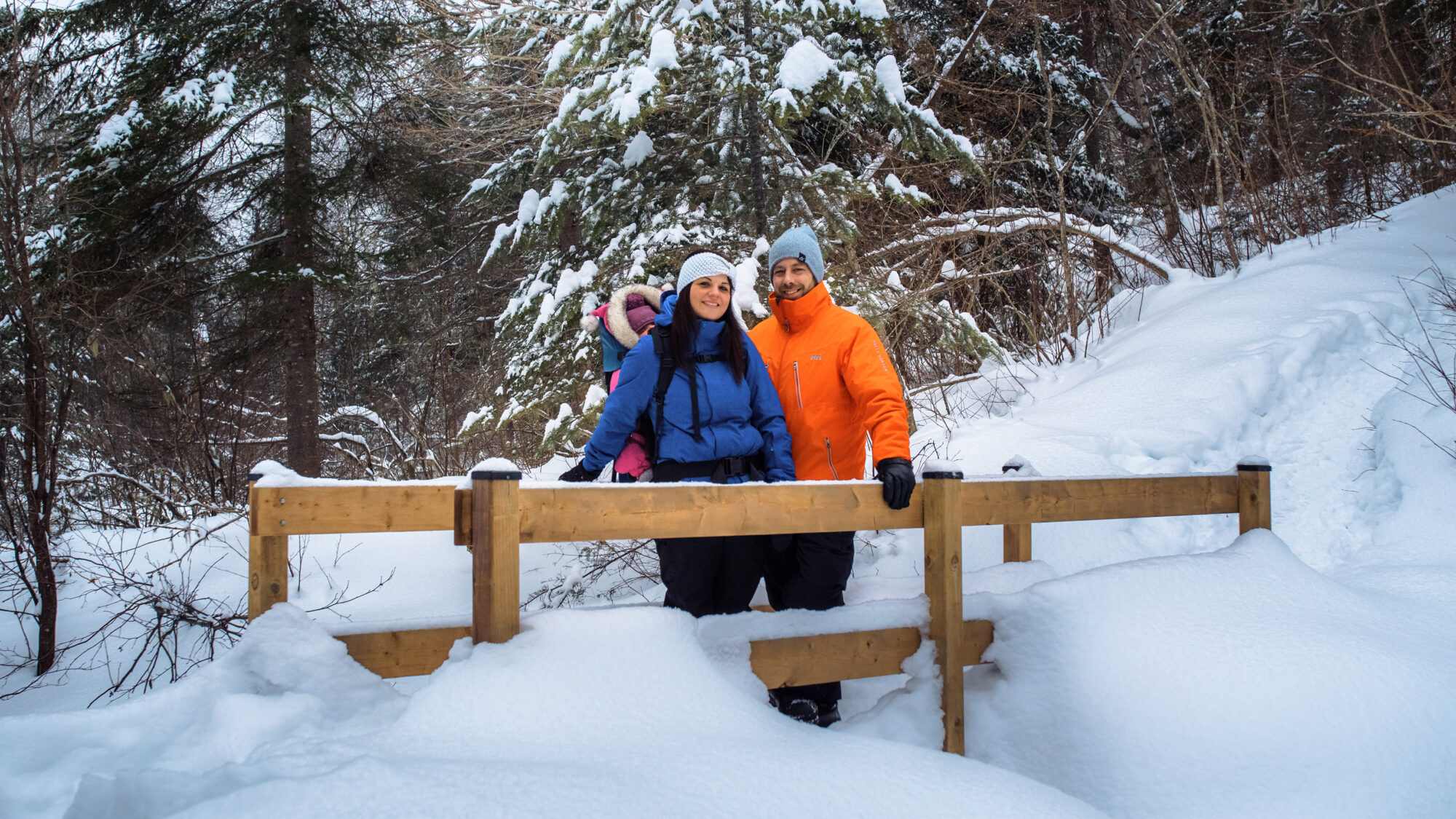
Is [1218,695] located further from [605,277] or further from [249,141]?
[249,141]

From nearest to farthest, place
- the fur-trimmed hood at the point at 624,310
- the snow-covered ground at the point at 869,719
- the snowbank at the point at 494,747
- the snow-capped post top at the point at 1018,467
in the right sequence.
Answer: the snowbank at the point at 494,747 → the snow-covered ground at the point at 869,719 → the snow-capped post top at the point at 1018,467 → the fur-trimmed hood at the point at 624,310

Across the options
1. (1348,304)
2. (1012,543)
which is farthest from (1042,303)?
(1012,543)

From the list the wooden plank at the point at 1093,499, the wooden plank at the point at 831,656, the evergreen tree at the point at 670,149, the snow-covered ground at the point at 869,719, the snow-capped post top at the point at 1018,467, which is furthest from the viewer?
the evergreen tree at the point at 670,149

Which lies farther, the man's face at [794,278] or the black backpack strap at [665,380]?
the man's face at [794,278]

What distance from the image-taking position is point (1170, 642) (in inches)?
110

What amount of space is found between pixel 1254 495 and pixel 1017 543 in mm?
1022

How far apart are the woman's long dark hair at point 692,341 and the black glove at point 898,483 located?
71 cm

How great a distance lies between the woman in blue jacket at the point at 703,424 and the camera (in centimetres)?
310

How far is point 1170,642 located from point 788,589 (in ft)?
4.51

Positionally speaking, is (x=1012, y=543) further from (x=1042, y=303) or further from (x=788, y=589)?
(x=1042, y=303)

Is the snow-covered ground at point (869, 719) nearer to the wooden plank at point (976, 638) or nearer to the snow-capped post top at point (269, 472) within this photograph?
the wooden plank at point (976, 638)

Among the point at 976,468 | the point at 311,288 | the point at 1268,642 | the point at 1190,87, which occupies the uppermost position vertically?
the point at 1190,87

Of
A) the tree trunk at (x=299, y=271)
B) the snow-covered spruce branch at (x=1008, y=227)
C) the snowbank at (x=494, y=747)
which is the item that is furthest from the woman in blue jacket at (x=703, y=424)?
the tree trunk at (x=299, y=271)

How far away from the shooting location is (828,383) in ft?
11.1
